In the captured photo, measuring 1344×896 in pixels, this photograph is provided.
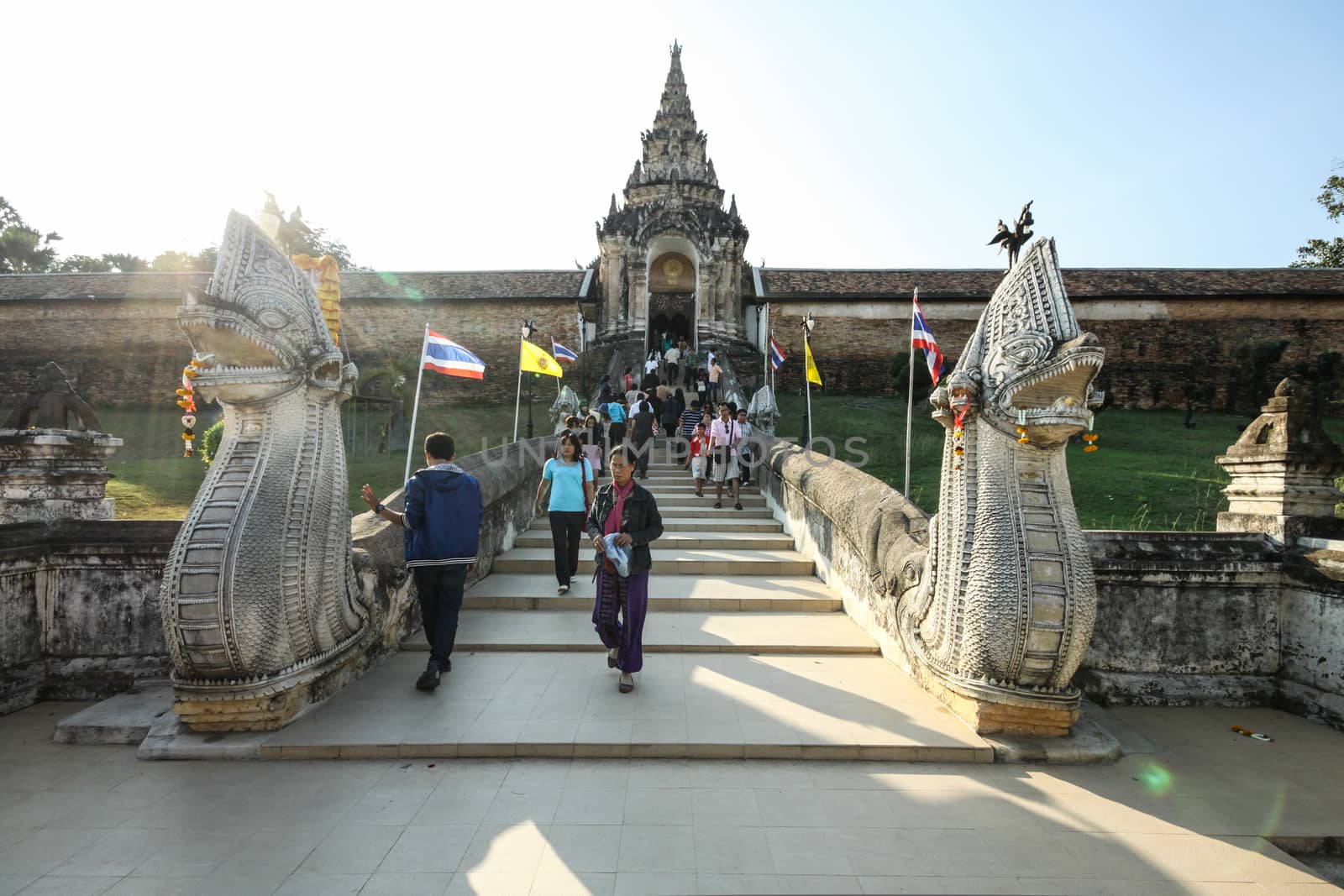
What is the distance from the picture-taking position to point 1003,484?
3.80 m

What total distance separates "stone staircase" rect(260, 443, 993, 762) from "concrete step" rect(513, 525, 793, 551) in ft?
2.38

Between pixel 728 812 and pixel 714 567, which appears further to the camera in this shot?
pixel 714 567

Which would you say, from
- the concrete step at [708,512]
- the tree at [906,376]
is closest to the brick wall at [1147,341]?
the tree at [906,376]

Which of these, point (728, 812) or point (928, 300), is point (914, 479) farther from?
point (928, 300)

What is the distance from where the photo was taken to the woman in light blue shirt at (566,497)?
6164 millimetres

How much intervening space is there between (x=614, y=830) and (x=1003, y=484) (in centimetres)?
275

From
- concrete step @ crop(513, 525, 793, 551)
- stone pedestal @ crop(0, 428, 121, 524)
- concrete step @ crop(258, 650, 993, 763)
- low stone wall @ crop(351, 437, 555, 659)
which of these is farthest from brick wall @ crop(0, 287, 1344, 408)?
concrete step @ crop(258, 650, 993, 763)

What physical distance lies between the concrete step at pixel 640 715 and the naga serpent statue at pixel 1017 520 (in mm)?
Result: 415

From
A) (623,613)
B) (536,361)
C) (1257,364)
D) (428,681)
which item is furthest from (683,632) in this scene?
(1257,364)

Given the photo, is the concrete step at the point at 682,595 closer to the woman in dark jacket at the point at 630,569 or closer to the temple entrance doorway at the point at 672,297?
the woman in dark jacket at the point at 630,569

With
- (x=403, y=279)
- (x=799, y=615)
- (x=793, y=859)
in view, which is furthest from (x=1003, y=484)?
(x=403, y=279)

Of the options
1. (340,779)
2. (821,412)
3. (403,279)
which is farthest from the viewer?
(403,279)

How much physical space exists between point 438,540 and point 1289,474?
600cm

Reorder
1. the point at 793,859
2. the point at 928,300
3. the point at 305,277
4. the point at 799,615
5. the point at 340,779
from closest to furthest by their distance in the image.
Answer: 1. the point at 793,859
2. the point at 340,779
3. the point at 305,277
4. the point at 799,615
5. the point at 928,300
